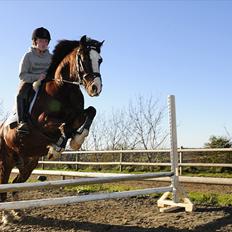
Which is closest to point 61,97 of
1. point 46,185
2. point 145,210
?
point 46,185

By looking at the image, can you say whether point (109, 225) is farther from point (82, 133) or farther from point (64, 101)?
point (64, 101)

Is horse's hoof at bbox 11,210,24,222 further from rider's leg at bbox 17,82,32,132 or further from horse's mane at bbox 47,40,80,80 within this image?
horse's mane at bbox 47,40,80,80

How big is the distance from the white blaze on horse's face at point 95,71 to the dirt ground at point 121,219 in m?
1.54

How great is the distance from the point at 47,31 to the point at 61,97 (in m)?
1.00

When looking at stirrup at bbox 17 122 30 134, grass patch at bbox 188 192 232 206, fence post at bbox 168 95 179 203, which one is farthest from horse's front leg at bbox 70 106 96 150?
grass patch at bbox 188 192 232 206

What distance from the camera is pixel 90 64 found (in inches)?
195

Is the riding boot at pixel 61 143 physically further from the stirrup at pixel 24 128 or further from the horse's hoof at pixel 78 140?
the stirrup at pixel 24 128

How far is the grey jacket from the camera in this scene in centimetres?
571

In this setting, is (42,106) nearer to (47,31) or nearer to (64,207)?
(47,31)

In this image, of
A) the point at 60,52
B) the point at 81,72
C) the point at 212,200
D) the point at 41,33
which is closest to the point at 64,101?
the point at 81,72

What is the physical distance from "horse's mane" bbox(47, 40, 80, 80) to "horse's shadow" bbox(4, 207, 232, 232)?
1874mm

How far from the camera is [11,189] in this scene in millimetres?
4320

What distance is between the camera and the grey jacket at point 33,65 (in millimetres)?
5707

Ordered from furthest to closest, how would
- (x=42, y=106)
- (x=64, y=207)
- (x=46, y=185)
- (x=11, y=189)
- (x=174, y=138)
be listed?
(x=64, y=207) → (x=174, y=138) → (x=42, y=106) → (x=46, y=185) → (x=11, y=189)
